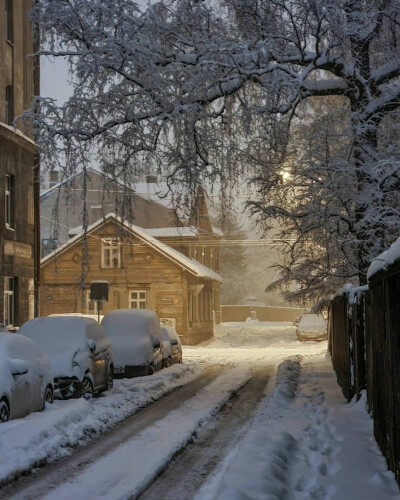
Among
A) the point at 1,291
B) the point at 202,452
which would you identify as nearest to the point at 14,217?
the point at 1,291

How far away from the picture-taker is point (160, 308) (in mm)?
52656

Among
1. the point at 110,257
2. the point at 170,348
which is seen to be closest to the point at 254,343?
the point at 110,257

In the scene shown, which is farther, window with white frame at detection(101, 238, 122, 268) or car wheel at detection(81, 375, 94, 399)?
window with white frame at detection(101, 238, 122, 268)

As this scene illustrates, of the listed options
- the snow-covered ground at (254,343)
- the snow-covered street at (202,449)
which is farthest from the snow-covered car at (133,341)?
the snow-covered ground at (254,343)

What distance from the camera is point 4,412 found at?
12633 millimetres

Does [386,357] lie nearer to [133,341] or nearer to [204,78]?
[204,78]

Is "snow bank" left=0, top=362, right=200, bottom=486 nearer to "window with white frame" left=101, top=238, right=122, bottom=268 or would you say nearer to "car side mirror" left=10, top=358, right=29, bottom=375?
"car side mirror" left=10, top=358, right=29, bottom=375

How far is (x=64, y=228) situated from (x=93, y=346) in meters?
54.0

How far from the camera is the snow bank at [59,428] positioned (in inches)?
397

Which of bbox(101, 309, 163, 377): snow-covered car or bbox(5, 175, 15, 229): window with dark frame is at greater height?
bbox(5, 175, 15, 229): window with dark frame

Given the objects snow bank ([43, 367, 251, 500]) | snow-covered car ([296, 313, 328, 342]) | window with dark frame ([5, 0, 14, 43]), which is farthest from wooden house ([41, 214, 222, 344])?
snow bank ([43, 367, 251, 500])

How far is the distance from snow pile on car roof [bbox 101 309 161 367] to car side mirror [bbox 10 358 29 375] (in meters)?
10.2

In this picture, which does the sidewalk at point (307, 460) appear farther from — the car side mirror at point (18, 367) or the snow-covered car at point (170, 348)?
the snow-covered car at point (170, 348)

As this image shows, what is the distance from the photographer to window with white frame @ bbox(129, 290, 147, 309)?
5309 centimetres
